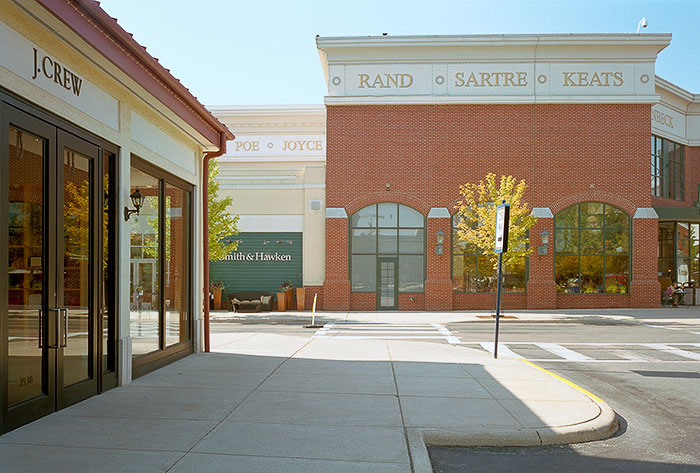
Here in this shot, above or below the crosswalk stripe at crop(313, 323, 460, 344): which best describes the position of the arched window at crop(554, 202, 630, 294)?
above

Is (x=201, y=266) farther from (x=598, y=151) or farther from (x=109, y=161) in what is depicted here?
(x=598, y=151)

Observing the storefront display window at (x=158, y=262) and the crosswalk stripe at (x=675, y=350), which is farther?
the crosswalk stripe at (x=675, y=350)

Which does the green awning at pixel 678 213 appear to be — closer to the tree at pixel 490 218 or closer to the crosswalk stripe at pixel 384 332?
the tree at pixel 490 218

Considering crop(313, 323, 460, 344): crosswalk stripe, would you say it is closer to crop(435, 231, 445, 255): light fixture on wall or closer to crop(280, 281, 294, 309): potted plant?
crop(435, 231, 445, 255): light fixture on wall

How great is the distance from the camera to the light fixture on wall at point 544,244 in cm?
2752

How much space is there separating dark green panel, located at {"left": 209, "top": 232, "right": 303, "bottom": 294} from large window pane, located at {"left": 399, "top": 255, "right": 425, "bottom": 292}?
4.56m

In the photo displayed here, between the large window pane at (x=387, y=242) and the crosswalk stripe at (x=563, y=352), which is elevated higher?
the large window pane at (x=387, y=242)

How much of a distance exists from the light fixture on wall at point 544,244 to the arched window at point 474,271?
0.79 meters

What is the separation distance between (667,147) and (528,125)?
30.2 feet

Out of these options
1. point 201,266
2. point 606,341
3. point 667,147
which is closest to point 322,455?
point 201,266

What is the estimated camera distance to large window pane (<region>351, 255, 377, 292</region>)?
1109 inches

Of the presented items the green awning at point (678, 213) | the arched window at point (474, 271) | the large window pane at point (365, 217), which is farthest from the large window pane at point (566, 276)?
the large window pane at point (365, 217)

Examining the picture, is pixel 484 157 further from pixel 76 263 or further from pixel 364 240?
pixel 76 263

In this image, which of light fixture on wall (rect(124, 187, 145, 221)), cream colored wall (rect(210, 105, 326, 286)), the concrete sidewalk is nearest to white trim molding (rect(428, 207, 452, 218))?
cream colored wall (rect(210, 105, 326, 286))
